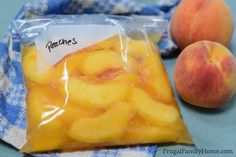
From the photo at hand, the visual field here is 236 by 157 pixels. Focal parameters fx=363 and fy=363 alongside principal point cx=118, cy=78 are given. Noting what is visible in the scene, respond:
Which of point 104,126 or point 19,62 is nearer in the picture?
point 104,126

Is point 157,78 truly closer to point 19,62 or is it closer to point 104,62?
point 104,62

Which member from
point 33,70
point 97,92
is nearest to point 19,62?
point 33,70

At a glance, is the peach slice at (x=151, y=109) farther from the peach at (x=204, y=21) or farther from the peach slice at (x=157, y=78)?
the peach at (x=204, y=21)

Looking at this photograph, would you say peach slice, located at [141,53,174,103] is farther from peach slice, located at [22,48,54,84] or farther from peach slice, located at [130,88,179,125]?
peach slice, located at [22,48,54,84]

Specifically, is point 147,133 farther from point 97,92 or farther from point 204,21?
point 204,21

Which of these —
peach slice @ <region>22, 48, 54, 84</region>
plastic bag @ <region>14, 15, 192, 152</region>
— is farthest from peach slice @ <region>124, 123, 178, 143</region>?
peach slice @ <region>22, 48, 54, 84</region>
